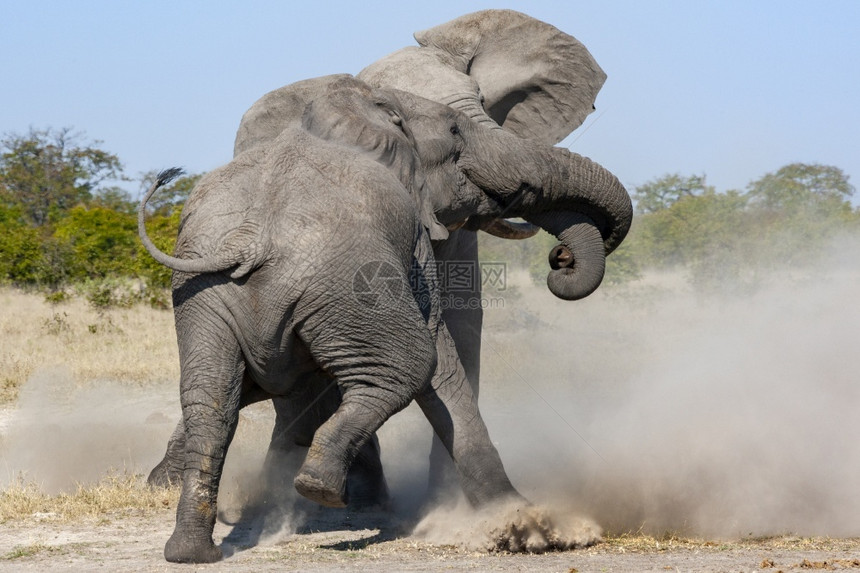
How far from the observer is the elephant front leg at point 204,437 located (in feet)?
15.8

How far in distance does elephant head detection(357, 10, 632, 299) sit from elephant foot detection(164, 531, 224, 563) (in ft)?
7.00

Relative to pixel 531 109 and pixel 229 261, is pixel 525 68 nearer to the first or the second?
pixel 531 109

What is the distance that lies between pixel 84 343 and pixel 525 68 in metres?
5.81

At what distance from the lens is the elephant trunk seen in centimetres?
625

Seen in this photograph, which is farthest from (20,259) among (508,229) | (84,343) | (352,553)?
(352,553)

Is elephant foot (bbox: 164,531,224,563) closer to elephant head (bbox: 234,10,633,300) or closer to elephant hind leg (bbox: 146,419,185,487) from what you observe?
elephant hind leg (bbox: 146,419,185,487)

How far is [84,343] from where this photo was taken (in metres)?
11.6

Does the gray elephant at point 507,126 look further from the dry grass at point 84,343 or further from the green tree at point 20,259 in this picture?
the green tree at point 20,259

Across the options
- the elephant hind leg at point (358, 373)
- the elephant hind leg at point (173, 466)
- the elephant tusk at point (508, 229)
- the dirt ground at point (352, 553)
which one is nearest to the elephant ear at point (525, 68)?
the elephant tusk at point (508, 229)

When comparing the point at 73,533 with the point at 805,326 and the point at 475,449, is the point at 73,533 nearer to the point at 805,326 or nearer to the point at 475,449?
the point at 475,449

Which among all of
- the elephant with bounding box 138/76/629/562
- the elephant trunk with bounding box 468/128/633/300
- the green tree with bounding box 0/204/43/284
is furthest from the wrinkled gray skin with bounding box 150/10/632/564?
the green tree with bounding box 0/204/43/284

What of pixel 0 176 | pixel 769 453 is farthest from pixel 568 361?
pixel 0 176

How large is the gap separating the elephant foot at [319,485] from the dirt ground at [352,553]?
27cm

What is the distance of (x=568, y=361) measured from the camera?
12.0m
